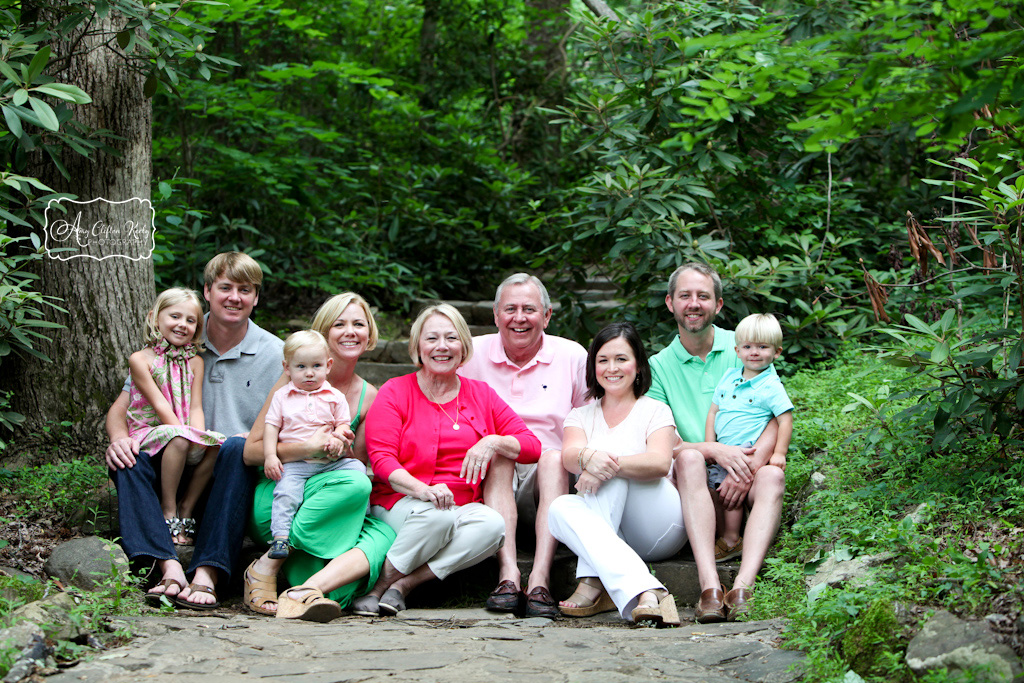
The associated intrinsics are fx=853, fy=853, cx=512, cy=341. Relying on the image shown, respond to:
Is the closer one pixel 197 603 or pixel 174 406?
pixel 197 603

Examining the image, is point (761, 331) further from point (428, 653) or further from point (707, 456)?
point (428, 653)

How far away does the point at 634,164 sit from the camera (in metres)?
5.69

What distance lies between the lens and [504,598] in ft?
11.5

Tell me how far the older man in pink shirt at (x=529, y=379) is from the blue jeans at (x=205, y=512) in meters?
1.06

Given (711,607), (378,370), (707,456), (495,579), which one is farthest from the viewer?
(378,370)

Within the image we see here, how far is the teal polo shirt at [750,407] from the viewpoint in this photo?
12.3 ft

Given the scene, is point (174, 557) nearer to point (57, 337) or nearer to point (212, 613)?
point (212, 613)

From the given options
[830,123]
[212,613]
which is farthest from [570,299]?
[830,123]

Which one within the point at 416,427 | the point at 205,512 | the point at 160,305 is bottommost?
the point at 205,512

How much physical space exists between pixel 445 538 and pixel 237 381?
1306 mm

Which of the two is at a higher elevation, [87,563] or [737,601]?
[87,563]

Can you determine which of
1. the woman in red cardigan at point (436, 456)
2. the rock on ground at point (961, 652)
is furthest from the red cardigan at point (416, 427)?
the rock on ground at point (961, 652)

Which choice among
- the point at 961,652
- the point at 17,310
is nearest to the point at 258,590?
the point at 17,310

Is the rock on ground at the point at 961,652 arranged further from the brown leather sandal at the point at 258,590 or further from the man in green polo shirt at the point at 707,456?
the brown leather sandal at the point at 258,590
